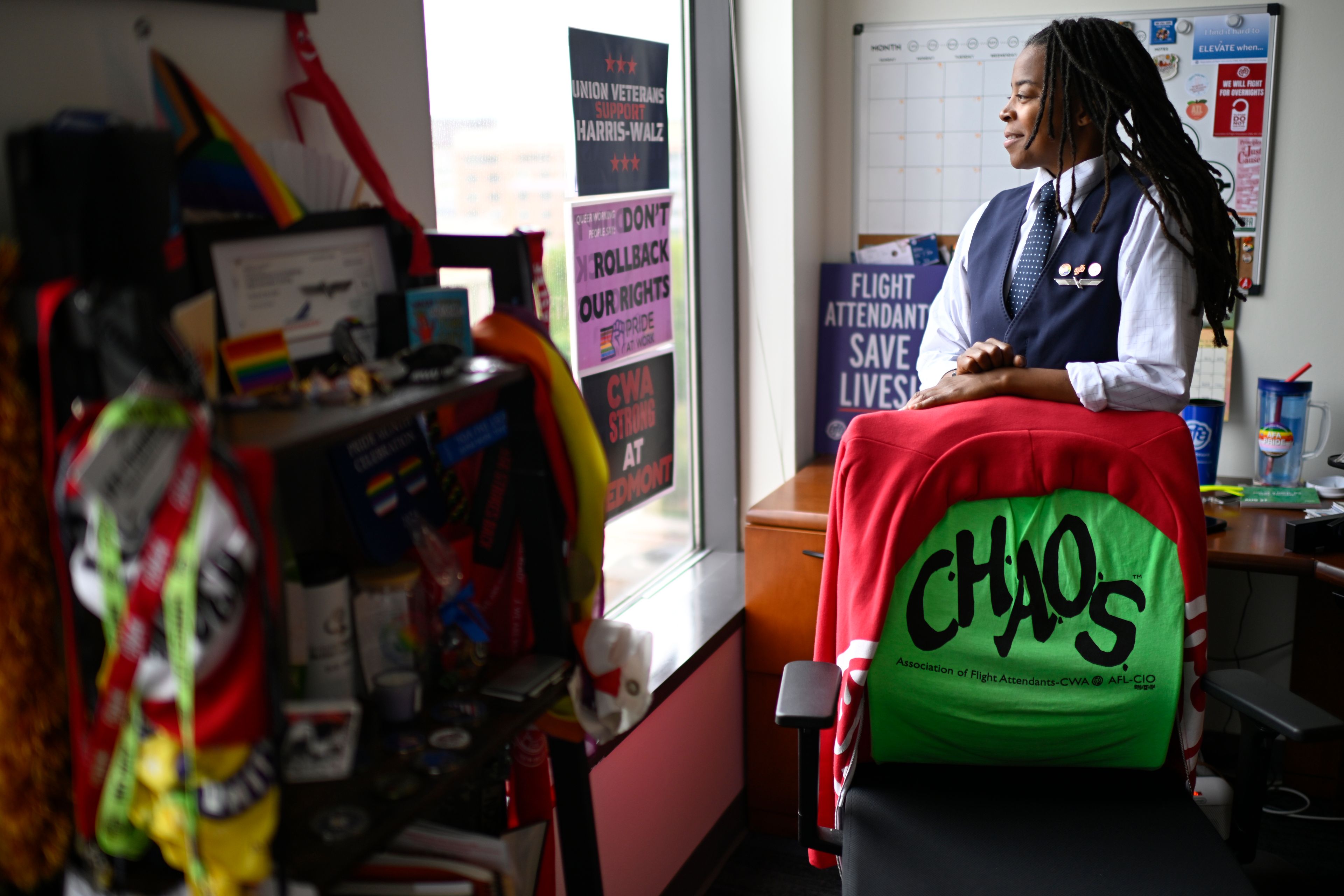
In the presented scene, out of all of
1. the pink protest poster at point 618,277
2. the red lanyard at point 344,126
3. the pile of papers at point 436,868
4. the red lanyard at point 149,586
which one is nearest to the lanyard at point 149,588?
the red lanyard at point 149,586

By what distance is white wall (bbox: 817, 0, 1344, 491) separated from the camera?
2375mm

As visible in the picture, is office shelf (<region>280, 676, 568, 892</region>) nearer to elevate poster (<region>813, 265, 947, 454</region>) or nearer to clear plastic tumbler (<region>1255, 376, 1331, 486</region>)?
elevate poster (<region>813, 265, 947, 454</region>)

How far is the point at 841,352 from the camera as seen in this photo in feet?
8.95

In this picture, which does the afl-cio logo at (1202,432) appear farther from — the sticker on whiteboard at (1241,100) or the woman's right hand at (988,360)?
the woman's right hand at (988,360)

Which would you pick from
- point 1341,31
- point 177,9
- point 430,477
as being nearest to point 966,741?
point 430,477

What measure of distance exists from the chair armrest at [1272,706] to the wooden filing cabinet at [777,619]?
86 centimetres

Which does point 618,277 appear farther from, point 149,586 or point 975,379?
point 149,586

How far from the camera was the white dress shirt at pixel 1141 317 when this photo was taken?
1581 millimetres

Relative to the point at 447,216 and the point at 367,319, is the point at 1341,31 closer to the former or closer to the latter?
the point at 447,216

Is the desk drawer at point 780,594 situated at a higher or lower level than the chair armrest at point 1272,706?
lower

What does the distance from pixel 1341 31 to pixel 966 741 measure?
1851mm

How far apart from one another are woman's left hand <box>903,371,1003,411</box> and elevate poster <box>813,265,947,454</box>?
1.03 meters

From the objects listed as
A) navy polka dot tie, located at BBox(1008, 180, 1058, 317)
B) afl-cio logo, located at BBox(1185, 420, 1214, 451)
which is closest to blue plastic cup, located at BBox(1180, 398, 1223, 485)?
afl-cio logo, located at BBox(1185, 420, 1214, 451)

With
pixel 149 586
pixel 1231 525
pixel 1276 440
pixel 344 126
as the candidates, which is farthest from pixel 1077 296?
pixel 149 586
